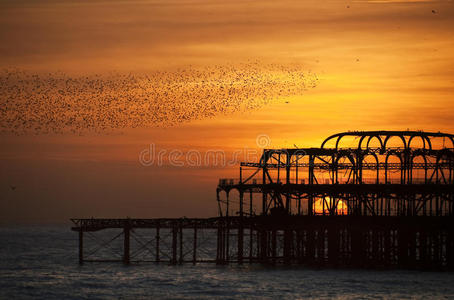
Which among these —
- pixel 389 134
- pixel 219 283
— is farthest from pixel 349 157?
pixel 219 283

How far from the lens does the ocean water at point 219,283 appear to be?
61.7 m

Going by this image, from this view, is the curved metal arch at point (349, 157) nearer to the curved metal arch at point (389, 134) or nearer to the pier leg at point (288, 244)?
the curved metal arch at point (389, 134)

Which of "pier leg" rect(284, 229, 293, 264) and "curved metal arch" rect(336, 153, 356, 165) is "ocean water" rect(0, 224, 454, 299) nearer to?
"pier leg" rect(284, 229, 293, 264)

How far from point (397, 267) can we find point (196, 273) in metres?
18.4

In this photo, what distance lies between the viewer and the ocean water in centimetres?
6169

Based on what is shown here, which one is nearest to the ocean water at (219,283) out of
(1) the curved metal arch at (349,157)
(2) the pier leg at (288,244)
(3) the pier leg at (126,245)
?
(3) the pier leg at (126,245)

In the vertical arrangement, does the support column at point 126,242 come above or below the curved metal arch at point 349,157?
below

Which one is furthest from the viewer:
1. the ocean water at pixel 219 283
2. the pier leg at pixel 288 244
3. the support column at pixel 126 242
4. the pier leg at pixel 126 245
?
the pier leg at pixel 126 245

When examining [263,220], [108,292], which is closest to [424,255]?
[263,220]

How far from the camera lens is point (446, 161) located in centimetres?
7900

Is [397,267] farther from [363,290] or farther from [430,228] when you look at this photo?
[363,290]

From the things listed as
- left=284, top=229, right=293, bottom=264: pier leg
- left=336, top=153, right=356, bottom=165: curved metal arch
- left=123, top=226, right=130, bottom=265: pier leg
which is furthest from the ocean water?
left=336, top=153, right=356, bottom=165: curved metal arch

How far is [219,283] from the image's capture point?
220 ft

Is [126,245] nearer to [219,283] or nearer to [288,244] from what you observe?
[219,283]
